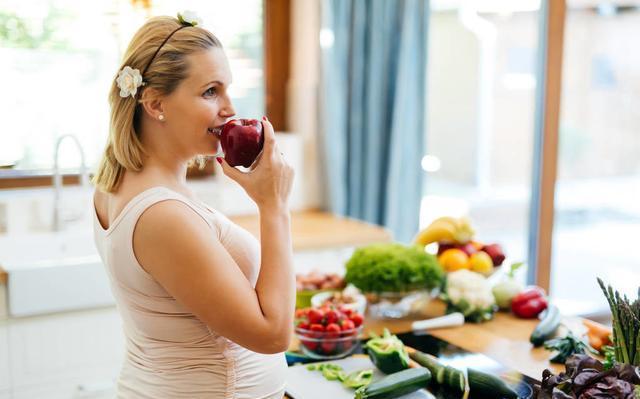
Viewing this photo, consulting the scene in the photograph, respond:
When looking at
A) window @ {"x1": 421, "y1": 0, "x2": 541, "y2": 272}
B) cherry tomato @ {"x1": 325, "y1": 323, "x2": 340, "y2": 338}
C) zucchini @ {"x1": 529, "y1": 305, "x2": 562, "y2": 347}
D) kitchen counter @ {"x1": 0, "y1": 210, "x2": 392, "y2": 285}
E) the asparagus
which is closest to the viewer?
the asparagus

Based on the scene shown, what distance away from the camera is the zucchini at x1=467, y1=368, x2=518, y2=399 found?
154cm

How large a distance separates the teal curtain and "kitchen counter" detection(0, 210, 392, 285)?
16 cm

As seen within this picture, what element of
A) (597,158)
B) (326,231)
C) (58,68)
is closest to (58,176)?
(58,68)

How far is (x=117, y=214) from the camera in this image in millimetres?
1336

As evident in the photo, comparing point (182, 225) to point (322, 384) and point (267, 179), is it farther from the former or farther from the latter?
point (322, 384)

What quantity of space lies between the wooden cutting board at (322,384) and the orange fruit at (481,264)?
66 cm

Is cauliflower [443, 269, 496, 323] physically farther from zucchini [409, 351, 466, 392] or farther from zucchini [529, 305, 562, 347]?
zucchini [409, 351, 466, 392]

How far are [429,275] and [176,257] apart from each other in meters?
1.05

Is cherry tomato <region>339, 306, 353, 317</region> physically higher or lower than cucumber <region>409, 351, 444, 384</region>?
higher

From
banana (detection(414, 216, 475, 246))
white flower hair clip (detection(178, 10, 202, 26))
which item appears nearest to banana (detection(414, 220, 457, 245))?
banana (detection(414, 216, 475, 246))

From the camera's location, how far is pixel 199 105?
4.40 feet

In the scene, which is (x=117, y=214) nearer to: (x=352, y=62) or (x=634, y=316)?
(x=634, y=316)

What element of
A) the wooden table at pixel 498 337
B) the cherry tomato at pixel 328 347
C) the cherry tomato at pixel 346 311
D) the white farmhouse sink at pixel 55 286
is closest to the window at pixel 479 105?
the wooden table at pixel 498 337

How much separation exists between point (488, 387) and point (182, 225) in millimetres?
748
